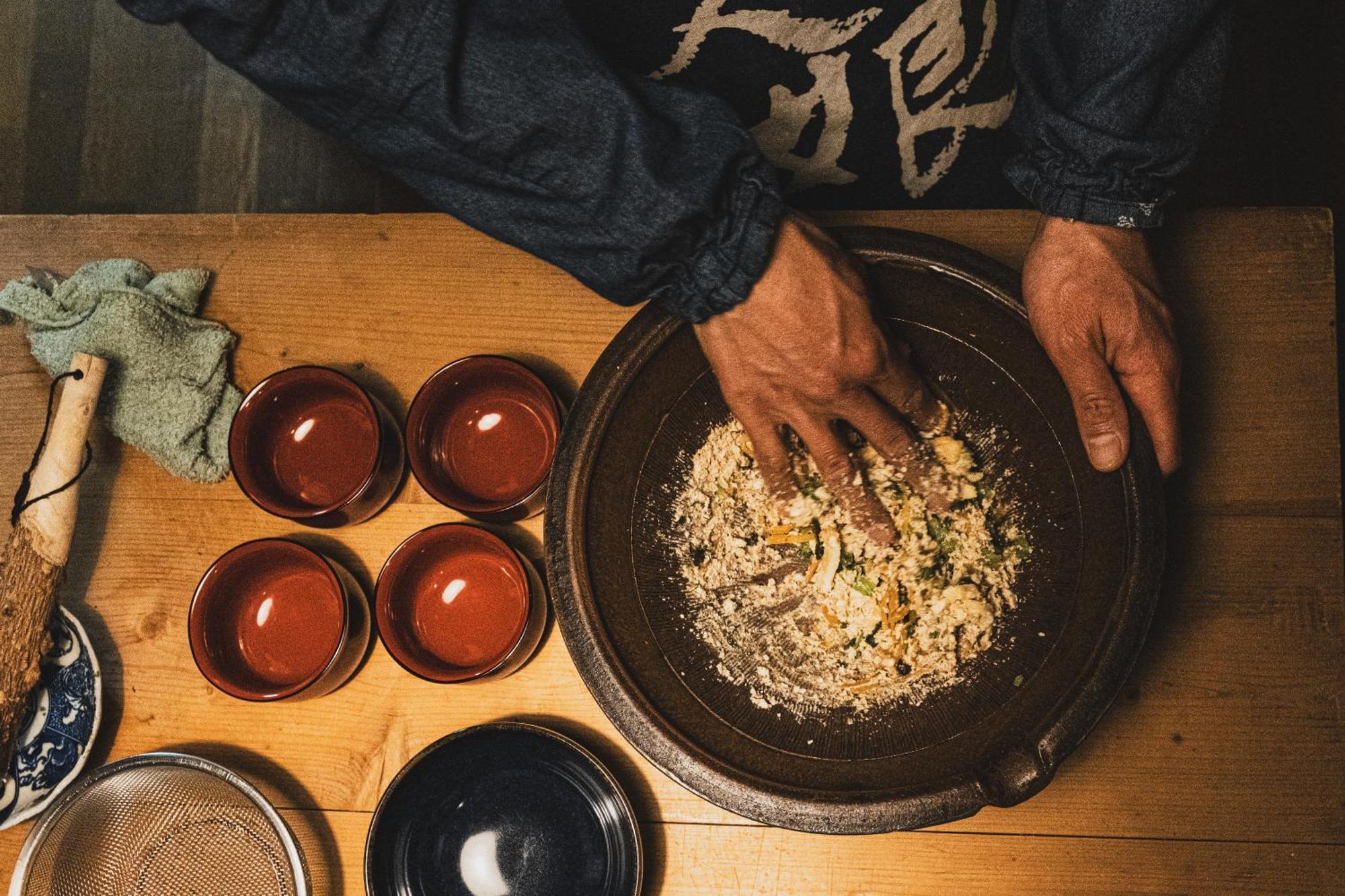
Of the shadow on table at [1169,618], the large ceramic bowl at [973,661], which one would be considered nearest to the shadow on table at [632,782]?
the large ceramic bowl at [973,661]

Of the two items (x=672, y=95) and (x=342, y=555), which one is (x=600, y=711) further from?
(x=672, y=95)

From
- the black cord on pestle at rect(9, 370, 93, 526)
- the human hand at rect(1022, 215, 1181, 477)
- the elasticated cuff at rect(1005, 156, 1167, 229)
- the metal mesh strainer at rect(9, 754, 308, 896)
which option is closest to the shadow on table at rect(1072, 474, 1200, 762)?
the human hand at rect(1022, 215, 1181, 477)

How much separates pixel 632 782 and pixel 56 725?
2.16 feet

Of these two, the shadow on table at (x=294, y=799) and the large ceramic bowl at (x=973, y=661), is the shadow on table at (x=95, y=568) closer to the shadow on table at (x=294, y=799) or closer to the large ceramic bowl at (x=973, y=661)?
the shadow on table at (x=294, y=799)

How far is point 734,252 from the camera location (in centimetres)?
89

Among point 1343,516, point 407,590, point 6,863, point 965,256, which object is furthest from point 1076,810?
point 6,863

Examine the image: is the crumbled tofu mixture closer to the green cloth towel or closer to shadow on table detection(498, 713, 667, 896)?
shadow on table detection(498, 713, 667, 896)

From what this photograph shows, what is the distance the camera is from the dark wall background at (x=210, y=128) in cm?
172

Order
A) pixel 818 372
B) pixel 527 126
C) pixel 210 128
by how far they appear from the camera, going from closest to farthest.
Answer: pixel 527 126 < pixel 818 372 < pixel 210 128

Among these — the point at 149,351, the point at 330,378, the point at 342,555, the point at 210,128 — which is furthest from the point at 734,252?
the point at 210,128

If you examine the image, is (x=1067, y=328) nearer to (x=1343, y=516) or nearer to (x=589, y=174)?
(x=1343, y=516)

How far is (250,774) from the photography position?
3.55 feet

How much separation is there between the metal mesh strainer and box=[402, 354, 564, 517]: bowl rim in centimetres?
38

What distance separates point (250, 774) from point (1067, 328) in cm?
105
